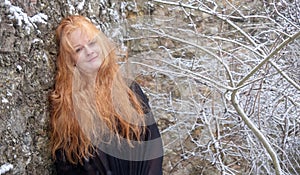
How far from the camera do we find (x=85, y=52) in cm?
152

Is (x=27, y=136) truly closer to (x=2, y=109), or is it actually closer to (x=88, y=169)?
(x=2, y=109)

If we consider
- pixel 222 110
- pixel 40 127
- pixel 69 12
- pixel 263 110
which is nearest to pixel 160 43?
pixel 222 110

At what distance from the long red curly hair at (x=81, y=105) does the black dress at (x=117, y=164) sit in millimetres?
30

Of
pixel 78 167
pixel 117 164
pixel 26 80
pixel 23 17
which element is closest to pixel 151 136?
pixel 117 164

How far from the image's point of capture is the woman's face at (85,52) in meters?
1.50

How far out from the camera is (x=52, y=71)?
4.89 ft

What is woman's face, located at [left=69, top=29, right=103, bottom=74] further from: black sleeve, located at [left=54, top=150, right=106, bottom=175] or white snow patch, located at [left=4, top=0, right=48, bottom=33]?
black sleeve, located at [left=54, top=150, right=106, bottom=175]

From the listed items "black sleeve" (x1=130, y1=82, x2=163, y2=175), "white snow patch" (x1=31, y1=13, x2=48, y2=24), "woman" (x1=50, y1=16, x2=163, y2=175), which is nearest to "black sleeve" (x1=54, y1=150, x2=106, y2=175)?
"woman" (x1=50, y1=16, x2=163, y2=175)

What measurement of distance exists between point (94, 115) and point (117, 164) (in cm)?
21

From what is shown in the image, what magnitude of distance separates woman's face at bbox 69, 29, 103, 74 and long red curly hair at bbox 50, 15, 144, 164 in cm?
2

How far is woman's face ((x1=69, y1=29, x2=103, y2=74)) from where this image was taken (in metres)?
1.50

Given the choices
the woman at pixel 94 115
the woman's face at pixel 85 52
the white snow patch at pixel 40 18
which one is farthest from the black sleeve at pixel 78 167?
the white snow patch at pixel 40 18

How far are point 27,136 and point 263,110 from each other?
6.60 ft

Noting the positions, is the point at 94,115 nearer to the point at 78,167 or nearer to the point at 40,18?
the point at 78,167
